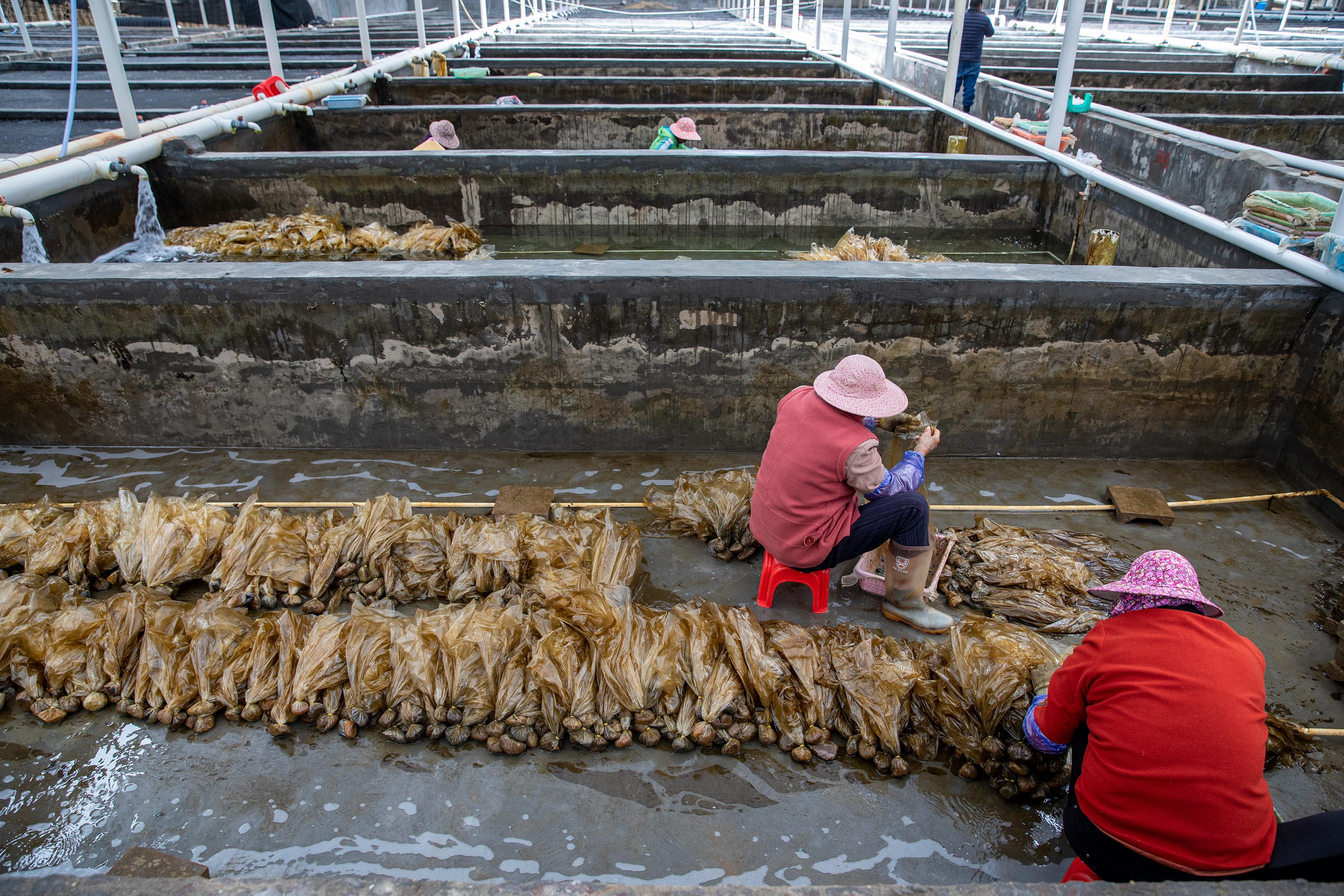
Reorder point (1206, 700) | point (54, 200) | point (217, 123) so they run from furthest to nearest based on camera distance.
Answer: point (217, 123), point (54, 200), point (1206, 700)

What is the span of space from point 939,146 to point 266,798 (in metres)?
9.83

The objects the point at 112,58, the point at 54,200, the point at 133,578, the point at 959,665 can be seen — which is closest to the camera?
the point at 959,665

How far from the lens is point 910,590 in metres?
3.13

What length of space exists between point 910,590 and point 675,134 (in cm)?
625

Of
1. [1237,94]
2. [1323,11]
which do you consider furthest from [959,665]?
[1323,11]

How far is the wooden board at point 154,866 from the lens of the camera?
1.92m

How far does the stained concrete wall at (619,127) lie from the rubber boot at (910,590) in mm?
7583

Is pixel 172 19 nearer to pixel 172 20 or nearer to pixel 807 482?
pixel 172 20

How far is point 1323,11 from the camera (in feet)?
97.3

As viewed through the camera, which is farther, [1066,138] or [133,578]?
[1066,138]

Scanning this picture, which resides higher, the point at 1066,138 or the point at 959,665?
the point at 1066,138

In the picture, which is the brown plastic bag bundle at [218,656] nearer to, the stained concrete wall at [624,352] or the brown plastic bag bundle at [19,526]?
the brown plastic bag bundle at [19,526]

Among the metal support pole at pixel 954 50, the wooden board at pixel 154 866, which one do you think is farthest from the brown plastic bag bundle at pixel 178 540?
the metal support pole at pixel 954 50

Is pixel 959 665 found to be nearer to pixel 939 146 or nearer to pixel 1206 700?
pixel 1206 700
